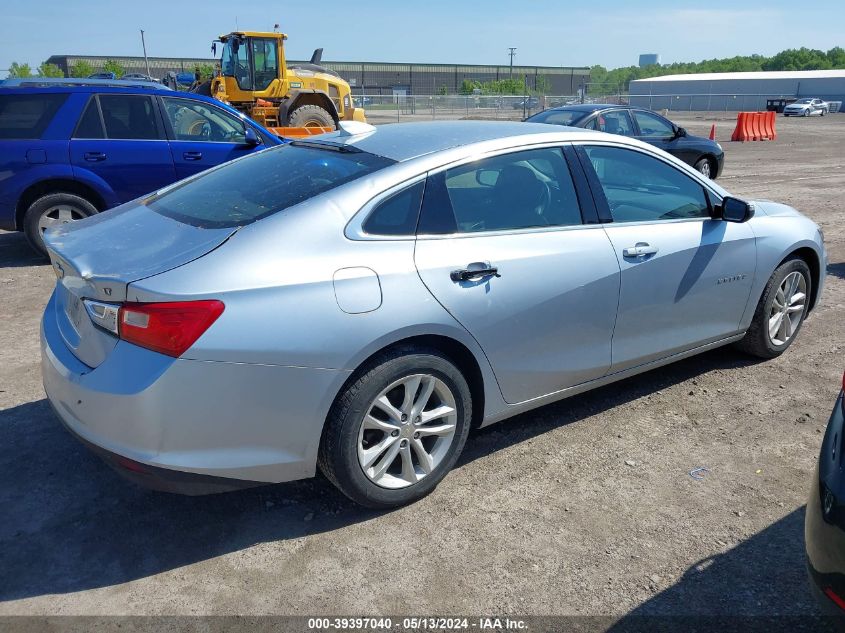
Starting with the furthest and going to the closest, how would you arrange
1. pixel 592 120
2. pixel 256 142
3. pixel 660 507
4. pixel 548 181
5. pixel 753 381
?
pixel 592 120 < pixel 256 142 < pixel 753 381 < pixel 548 181 < pixel 660 507

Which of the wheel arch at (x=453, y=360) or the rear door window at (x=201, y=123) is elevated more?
the rear door window at (x=201, y=123)

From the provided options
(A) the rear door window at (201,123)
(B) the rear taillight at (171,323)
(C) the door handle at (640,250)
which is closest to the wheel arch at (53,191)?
(A) the rear door window at (201,123)

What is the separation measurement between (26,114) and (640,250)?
21.0 feet

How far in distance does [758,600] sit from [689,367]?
7.80 feet

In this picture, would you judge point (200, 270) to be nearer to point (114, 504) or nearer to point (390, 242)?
point (390, 242)

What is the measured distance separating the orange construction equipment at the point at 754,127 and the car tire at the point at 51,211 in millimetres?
24461

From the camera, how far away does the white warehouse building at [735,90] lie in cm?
6225

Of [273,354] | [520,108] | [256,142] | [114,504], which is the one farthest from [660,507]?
[520,108]

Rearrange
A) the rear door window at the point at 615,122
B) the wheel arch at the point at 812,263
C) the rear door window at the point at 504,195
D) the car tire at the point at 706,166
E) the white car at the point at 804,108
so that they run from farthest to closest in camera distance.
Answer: the white car at the point at 804,108 → the car tire at the point at 706,166 → the rear door window at the point at 615,122 → the wheel arch at the point at 812,263 → the rear door window at the point at 504,195

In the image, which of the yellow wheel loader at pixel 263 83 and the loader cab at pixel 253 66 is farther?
the loader cab at pixel 253 66

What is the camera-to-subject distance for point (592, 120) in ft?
39.4

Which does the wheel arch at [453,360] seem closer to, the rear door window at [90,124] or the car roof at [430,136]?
the car roof at [430,136]

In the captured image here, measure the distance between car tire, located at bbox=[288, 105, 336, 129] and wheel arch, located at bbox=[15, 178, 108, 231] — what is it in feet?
30.1

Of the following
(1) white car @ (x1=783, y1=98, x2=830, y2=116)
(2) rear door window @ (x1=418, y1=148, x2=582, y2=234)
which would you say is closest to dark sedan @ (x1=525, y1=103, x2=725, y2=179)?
(2) rear door window @ (x1=418, y1=148, x2=582, y2=234)
